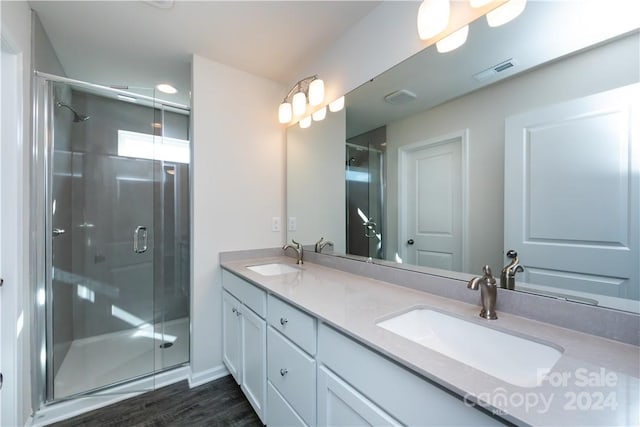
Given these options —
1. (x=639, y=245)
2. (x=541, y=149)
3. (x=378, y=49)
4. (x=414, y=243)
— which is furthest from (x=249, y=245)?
(x=639, y=245)

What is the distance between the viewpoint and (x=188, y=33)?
1625 millimetres

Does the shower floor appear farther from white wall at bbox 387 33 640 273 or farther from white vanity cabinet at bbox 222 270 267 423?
white wall at bbox 387 33 640 273

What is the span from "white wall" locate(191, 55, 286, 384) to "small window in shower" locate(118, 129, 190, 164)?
2.25ft

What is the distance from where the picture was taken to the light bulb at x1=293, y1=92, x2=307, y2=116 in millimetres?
1990

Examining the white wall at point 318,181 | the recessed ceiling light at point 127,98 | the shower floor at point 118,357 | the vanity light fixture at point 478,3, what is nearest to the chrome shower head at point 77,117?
the recessed ceiling light at point 127,98

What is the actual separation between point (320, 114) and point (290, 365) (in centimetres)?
171

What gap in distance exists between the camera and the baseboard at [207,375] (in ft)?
5.96

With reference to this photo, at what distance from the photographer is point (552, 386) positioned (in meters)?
0.54

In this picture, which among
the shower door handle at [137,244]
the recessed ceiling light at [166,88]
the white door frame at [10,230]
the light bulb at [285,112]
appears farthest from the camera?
the shower door handle at [137,244]

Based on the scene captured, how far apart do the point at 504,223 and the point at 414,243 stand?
433mm

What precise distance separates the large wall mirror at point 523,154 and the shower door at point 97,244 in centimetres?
210

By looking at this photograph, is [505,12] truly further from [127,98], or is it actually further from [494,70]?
[127,98]

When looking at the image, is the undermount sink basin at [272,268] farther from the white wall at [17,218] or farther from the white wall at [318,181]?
the white wall at [17,218]

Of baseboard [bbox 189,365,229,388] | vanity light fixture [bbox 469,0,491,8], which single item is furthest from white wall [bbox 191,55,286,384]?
vanity light fixture [bbox 469,0,491,8]
